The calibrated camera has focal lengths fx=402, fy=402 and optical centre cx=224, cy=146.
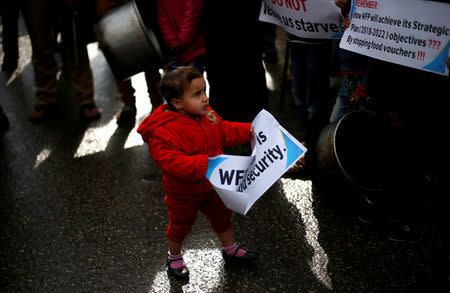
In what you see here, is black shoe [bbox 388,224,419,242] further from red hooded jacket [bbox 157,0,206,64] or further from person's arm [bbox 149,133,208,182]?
red hooded jacket [bbox 157,0,206,64]

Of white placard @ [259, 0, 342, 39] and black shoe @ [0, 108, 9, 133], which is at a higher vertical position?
white placard @ [259, 0, 342, 39]

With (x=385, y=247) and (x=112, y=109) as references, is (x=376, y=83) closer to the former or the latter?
(x=385, y=247)

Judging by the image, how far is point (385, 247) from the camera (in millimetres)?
2623

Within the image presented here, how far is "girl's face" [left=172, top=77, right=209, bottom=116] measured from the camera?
6.45 feet

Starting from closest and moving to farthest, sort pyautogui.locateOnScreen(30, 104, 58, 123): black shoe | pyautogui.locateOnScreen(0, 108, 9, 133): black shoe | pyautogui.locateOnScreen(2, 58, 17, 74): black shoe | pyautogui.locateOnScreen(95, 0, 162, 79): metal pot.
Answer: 1. pyautogui.locateOnScreen(95, 0, 162, 79): metal pot
2. pyautogui.locateOnScreen(0, 108, 9, 133): black shoe
3. pyautogui.locateOnScreen(30, 104, 58, 123): black shoe
4. pyautogui.locateOnScreen(2, 58, 17, 74): black shoe

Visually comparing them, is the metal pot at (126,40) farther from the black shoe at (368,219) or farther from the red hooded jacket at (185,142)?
Answer: the black shoe at (368,219)

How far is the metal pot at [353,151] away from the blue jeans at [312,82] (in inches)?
14.2

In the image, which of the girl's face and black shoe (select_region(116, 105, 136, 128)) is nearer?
the girl's face

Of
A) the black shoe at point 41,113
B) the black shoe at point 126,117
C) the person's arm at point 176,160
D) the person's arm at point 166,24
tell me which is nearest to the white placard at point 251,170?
the person's arm at point 176,160

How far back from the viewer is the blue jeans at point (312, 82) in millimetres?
3088

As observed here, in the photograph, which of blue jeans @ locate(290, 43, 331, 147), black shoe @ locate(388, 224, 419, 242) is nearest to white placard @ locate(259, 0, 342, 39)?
blue jeans @ locate(290, 43, 331, 147)

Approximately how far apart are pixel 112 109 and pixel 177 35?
59.2 inches

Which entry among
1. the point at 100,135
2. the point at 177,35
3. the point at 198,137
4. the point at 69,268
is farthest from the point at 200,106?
the point at 100,135

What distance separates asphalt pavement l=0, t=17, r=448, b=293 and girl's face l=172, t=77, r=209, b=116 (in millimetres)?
1093
